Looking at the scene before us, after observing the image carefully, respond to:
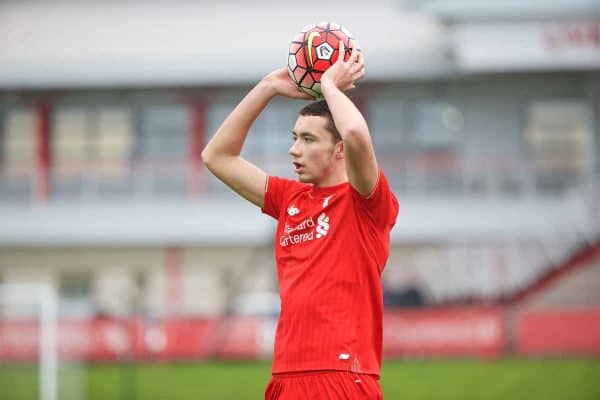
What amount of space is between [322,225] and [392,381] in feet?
39.1

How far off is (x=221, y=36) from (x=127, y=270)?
683 centimetres

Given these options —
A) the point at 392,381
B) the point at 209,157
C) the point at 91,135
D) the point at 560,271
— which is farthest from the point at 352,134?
the point at 91,135

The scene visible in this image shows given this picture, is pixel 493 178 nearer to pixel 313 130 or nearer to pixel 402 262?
pixel 402 262

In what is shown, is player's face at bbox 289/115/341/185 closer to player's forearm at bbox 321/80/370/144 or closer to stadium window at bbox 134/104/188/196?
player's forearm at bbox 321/80/370/144

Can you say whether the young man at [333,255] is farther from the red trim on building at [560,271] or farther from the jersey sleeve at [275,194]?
the red trim on building at [560,271]

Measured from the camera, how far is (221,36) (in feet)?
118

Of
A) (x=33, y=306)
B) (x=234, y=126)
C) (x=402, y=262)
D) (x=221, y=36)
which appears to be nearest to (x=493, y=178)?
(x=402, y=262)

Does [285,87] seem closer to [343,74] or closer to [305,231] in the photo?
[343,74]

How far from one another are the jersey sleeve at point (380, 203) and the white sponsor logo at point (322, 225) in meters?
0.15

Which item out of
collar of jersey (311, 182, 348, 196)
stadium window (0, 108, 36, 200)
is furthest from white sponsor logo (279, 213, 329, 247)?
stadium window (0, 108, 36, 200)

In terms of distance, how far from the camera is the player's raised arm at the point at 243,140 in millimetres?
5660

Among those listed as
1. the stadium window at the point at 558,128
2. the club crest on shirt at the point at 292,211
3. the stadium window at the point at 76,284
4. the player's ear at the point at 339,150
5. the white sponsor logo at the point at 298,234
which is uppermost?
the stadium window at the point at 558,128

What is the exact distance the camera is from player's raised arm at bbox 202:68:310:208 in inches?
223

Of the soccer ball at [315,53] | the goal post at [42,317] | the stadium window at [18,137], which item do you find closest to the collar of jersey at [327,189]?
the soccer ball at [315,53]
